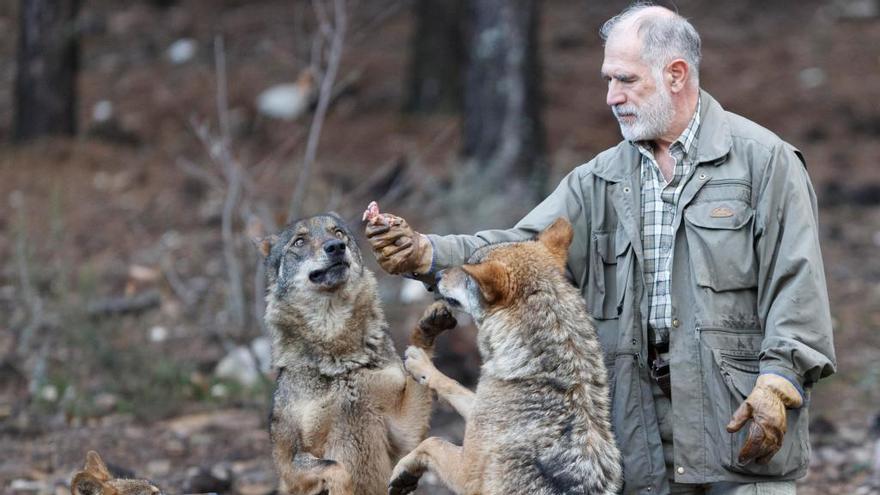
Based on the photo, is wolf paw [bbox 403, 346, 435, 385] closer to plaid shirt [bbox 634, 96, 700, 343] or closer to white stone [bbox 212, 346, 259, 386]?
plaid shirt [bbox 634, 96, 700, 343]

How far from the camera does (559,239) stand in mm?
5945

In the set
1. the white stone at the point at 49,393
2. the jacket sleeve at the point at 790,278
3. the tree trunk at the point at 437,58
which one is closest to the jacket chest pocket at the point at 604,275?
the jacket sleeve at the point at 790,278

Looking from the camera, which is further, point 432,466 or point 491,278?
point 432,466

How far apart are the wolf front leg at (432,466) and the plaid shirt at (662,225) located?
3.86ft

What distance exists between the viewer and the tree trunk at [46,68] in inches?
642

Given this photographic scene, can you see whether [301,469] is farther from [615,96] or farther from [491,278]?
[615,96]

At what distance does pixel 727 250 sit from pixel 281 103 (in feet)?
44.7

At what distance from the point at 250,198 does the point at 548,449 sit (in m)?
5.01

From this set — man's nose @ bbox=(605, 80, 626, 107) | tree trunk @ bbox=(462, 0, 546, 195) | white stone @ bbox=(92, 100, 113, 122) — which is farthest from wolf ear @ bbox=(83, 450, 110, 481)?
white stone @ bbox=(92, 100, 113, 122)

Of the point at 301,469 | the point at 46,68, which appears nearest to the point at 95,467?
the point at 301,469

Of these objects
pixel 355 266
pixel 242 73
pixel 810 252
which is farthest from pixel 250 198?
pixel 242 73

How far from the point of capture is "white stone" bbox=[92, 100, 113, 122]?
Result: 18.1 meters

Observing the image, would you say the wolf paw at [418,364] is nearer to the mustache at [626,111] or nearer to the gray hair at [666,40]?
the mustache at [626,111]

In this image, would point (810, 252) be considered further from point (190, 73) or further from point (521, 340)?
point (190, 73)
